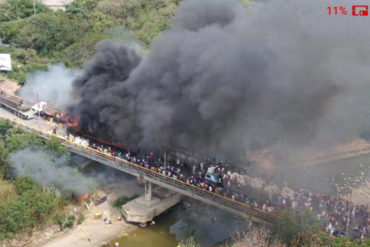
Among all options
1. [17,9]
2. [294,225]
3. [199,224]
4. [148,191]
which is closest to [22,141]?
[148,191]

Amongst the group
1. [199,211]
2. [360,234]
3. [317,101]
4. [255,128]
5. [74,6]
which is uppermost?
[74,6]

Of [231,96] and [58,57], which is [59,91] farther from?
[231,96]

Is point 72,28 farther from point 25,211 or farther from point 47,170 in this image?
point 25,211

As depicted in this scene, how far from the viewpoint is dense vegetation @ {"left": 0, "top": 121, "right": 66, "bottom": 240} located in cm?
3444

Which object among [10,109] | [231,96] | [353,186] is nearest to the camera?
[231,96]

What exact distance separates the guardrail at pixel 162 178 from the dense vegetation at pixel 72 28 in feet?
66.0

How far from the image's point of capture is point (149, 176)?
38031 millimetres

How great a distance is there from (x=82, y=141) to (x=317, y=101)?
19.8m

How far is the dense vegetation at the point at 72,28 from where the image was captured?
67375mm

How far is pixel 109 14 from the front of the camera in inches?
3216

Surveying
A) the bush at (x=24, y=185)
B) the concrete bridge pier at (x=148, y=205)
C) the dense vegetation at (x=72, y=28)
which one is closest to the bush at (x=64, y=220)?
the bush at (x=24, y=185)

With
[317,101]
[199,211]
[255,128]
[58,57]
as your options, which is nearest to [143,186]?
[199,211]

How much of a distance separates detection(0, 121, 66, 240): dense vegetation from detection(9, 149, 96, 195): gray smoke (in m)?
0.54

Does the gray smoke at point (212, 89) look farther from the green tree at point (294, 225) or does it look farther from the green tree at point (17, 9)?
the green tree at point (17, 9)
